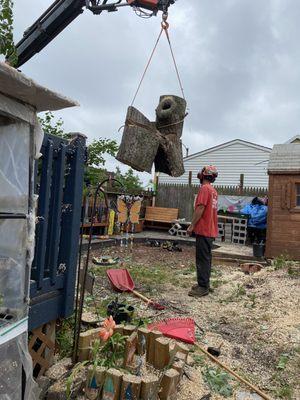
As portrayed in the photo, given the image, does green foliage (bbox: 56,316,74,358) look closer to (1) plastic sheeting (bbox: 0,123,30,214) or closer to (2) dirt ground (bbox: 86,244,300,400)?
(2) dirt ground (bbox: 86,244,300,400)

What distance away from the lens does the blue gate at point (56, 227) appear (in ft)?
9.24

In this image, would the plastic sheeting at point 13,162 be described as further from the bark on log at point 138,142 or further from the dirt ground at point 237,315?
the bark on log at point 138,142

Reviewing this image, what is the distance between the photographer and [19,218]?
207 centimetres

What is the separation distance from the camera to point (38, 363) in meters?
2.77

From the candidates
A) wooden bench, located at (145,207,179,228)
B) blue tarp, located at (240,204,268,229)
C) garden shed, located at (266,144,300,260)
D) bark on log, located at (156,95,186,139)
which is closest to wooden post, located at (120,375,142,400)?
bark on log, located at (156,95,186,139)

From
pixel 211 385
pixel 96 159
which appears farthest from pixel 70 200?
pixel 96 159

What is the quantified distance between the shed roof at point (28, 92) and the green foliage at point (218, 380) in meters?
2.35

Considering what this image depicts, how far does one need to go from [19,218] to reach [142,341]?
1449 millimetres

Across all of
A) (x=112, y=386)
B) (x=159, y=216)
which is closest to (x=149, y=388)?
(x=112, y=386)

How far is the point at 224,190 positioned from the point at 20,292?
15038 millimetres

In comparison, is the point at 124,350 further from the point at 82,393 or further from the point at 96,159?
the point at 96,159

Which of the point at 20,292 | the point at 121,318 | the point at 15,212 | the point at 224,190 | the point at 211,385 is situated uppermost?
the point at 224,190

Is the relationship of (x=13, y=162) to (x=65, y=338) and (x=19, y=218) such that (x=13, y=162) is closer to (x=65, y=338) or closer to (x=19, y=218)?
(x=19, y=218)

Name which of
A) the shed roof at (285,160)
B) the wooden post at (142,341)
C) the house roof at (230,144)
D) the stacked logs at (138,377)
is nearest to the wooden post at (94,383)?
the stacked logs at (138,377)
